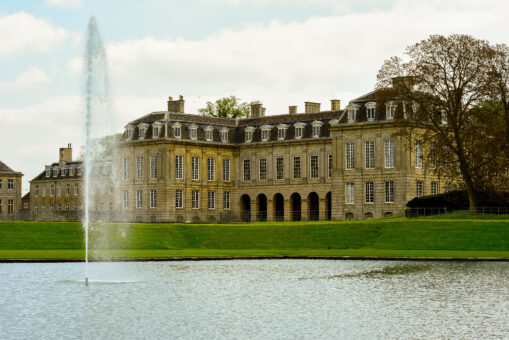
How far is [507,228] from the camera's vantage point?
52562 mm

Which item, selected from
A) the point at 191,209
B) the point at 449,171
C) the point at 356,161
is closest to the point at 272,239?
the point at 449,171

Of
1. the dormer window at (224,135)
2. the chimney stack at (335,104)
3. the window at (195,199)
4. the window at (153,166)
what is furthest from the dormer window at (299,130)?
the window at (153,166)

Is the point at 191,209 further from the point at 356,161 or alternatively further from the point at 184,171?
the point at 356,161

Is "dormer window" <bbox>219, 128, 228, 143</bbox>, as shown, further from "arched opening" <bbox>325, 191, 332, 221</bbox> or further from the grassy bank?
the grassy bank

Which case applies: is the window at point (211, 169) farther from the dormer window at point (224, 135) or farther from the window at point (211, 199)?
the dormer window at point (224, 135)

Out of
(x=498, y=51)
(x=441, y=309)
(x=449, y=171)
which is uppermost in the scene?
(x=498, y=51)

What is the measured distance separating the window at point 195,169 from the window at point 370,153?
18.4 meters

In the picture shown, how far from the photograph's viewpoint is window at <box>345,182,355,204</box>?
80.6 metres

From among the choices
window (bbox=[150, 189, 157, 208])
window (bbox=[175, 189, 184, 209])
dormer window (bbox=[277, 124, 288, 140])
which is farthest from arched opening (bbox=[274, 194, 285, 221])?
window (bbox=[150, 189, 157, 208])

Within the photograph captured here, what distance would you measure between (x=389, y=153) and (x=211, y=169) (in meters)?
20.7

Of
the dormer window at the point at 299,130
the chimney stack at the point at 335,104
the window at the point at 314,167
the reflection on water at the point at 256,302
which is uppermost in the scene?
the chimney stack at the point at 335,104

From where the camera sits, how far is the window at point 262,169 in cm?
9200

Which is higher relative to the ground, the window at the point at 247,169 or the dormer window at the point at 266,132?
the dormer window at the point at 266,132

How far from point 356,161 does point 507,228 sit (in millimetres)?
28840
